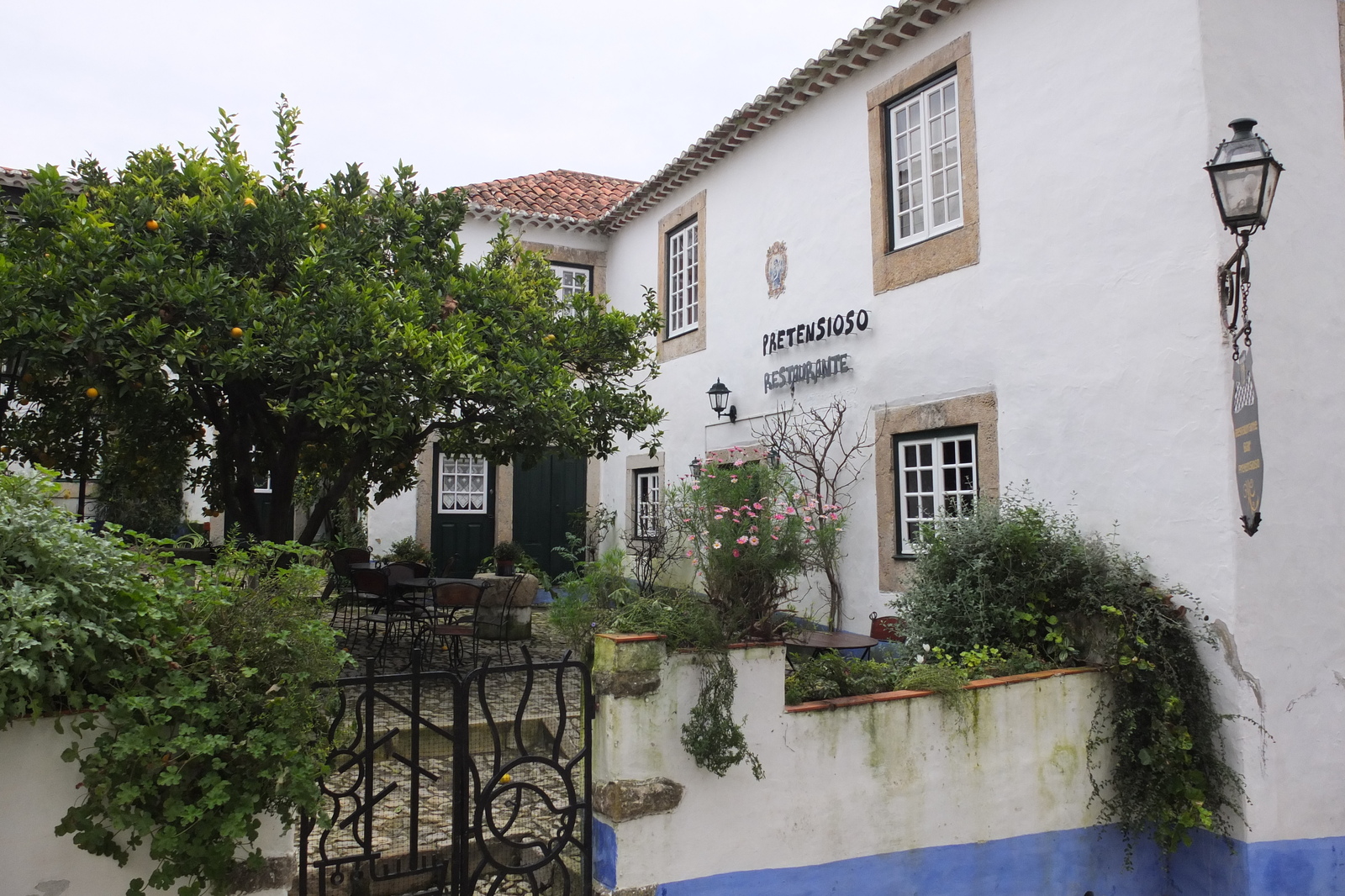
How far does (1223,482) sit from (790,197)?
17.3 ft

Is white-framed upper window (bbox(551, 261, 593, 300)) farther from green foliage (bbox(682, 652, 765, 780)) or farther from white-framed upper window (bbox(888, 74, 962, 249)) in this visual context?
green foliage (bbox(682, 652, 765, 780))

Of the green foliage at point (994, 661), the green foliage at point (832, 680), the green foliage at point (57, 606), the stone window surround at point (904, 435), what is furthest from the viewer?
the stone window surround at point (904, 435)

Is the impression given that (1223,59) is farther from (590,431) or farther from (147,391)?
(147,391)

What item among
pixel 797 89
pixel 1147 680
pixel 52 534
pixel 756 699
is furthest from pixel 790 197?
pixel 52 534

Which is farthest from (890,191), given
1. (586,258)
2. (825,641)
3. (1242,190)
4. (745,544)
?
(586,258)

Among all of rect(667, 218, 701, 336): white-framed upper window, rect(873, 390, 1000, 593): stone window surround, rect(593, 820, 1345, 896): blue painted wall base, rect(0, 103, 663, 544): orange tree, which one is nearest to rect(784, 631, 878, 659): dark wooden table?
rect(873, 390, 1000, 593): stone window surround

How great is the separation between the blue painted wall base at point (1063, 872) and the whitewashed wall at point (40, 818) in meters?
1.87

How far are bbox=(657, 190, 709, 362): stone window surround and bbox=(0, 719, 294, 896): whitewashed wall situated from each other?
335 inches

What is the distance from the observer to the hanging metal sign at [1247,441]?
5.11 meters

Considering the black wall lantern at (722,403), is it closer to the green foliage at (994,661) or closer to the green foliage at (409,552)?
the green foliage at (409,552)

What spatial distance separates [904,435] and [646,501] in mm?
5044

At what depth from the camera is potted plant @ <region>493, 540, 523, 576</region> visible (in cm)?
1298

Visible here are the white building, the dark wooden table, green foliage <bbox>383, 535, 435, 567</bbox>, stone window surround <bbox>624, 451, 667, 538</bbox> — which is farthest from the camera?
green foliage <bbox>383, 535, 435, 567</bbox>

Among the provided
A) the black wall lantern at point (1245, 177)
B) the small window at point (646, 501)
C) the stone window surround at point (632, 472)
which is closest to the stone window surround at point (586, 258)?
the stone window surround at point (632, 472)
